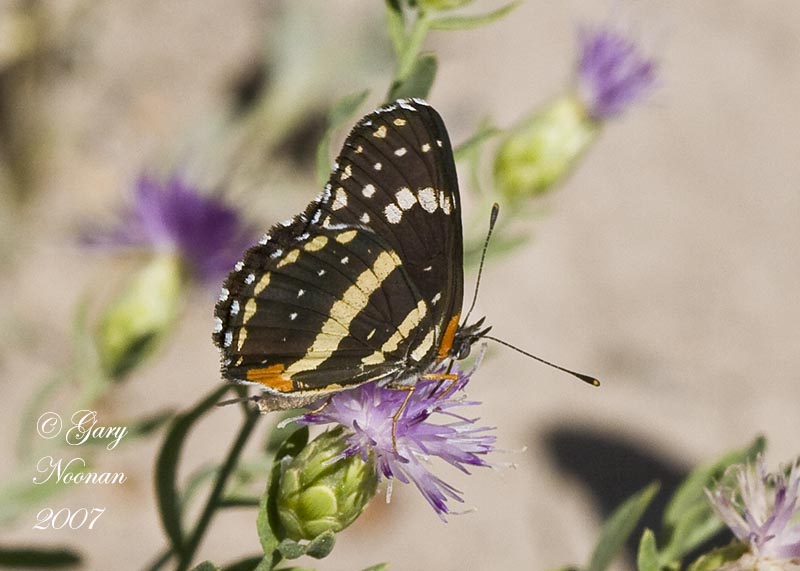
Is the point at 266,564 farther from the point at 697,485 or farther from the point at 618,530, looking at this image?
the point at 697,485

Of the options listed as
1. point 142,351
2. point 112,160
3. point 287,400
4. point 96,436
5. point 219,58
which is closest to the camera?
point 287,400

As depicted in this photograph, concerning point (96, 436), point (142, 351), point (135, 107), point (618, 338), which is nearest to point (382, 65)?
point (135, 107)

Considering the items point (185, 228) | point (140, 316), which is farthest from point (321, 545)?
point (185, 228)

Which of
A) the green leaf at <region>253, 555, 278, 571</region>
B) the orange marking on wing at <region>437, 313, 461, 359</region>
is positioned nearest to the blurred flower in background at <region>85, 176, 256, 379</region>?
the orange marking on wing at <region>437, 313, 461, 359</region>

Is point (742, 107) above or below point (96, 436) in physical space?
above

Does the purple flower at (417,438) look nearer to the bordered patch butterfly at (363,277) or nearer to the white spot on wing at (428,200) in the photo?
the bordered patch butterfly at (363,277)

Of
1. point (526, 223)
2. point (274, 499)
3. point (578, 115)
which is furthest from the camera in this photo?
point (526, 223)

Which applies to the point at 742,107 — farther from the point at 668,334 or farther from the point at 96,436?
the point at 96,436

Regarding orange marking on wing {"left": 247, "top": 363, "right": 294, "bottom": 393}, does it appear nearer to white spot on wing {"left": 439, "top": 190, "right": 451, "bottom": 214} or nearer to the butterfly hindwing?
the butterfly hindwing
